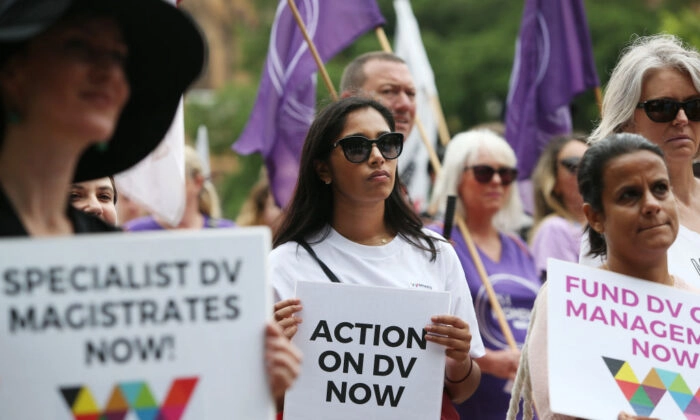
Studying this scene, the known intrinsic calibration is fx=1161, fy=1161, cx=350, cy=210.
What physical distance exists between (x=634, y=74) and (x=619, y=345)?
1.53 m

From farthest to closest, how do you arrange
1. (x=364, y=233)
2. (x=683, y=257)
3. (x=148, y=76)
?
(x=364, y=233) → (x=683, y=257) → (x=148, y=76)

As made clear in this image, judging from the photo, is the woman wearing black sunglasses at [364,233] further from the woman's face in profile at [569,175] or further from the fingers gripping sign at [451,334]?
the woman's face in profile at [569,175]

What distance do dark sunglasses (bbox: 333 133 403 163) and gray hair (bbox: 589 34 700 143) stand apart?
827 mm

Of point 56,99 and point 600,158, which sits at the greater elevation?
point 600,158

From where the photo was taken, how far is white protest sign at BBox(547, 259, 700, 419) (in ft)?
11.6

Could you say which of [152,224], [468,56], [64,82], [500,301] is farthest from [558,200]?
[468,56]

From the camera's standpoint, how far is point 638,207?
3.78 meters

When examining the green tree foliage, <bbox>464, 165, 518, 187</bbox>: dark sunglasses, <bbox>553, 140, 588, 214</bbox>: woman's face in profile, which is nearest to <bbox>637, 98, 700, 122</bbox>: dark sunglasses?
<bbox>464, 165, 518, 187</bbox>: dark sunglasses

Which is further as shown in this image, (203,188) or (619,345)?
(203,188)

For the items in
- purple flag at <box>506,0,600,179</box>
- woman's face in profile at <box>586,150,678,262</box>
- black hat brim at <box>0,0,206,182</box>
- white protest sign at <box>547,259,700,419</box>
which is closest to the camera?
black hat brim at <box>0,0,206,182</box>

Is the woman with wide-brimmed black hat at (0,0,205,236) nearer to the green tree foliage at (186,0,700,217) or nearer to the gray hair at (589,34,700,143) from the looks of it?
the gray hair at (589,34,700,143)

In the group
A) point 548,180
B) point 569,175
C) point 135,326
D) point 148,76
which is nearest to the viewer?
point 135,326

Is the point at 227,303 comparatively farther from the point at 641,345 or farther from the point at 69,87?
the point at 641,345

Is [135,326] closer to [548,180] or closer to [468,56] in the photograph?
[548,180]
